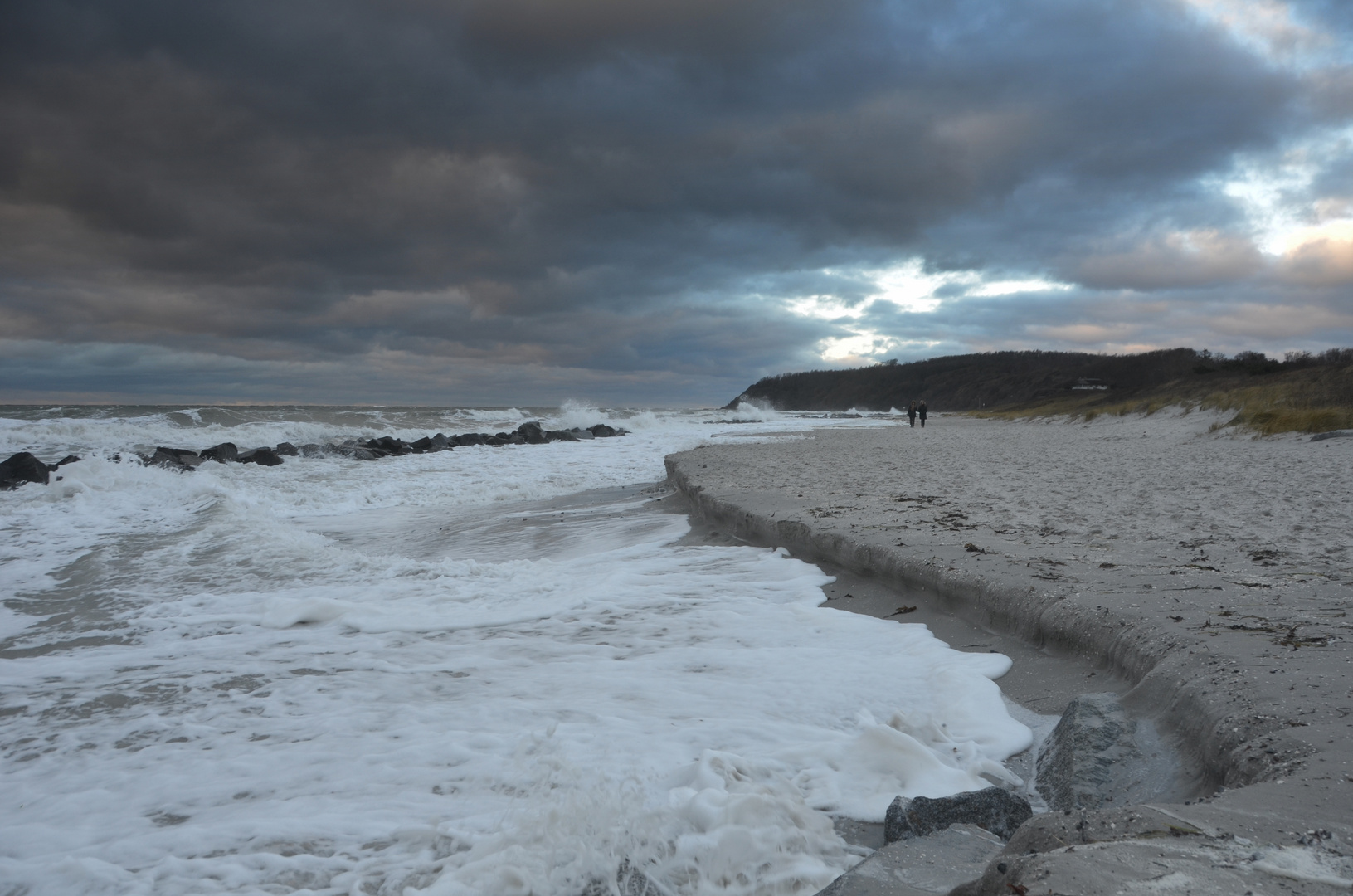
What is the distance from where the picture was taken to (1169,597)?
3611mm

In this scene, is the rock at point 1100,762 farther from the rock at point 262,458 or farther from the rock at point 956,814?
the rock at point 262,458

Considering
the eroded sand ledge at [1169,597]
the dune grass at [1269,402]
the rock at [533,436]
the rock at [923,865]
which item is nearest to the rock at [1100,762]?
the eroded sand ledge at [1169,597]

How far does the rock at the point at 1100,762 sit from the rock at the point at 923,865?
568 millimetres

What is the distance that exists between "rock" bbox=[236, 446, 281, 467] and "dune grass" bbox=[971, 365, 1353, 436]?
22921 mm

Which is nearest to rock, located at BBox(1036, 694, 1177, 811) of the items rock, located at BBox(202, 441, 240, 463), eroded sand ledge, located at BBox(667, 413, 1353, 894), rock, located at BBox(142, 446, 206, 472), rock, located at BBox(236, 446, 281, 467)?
eroded sand ledge, located at BBox(667, 413, 1353, 894)

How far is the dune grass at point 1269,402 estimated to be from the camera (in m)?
14.4

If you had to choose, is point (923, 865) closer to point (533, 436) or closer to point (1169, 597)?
point (1169, 597)

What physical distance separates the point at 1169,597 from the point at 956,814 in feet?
7.66

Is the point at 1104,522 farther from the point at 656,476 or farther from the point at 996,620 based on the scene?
the point at 656,476

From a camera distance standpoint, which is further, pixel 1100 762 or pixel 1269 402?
pixel 1269 402

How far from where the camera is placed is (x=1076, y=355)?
99875 millimetres

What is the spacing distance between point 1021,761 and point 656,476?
36.9 ft

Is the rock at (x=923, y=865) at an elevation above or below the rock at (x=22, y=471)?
below

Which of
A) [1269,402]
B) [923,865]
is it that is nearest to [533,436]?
[1269,402]
